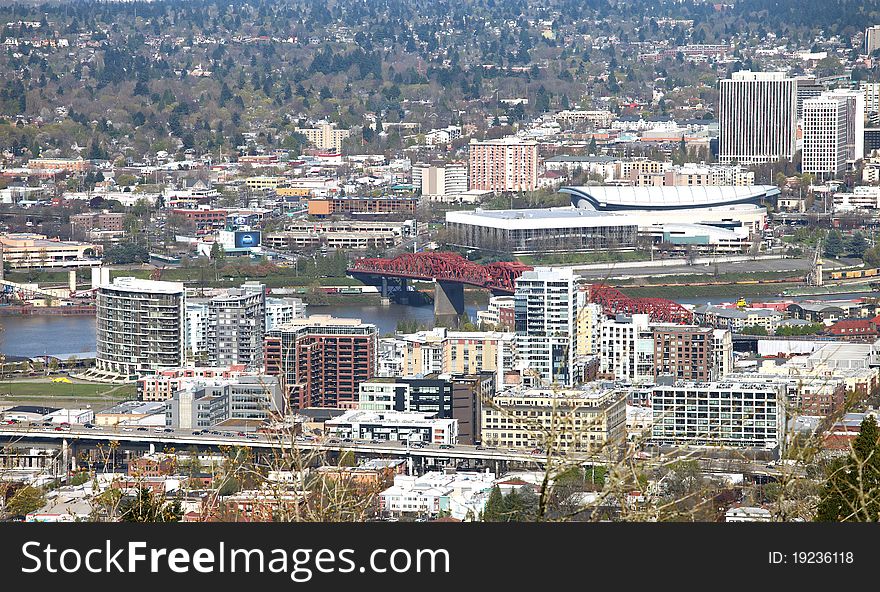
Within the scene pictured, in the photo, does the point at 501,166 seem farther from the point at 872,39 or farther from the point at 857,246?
the point at 872,39

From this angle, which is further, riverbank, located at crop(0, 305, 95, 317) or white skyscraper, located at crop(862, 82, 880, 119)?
white skyscraper, located at crop(862, 82, 880, 119)

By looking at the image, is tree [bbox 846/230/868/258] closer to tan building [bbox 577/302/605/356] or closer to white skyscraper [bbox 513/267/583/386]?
white skyscraper [bbox 513/267/583/386]

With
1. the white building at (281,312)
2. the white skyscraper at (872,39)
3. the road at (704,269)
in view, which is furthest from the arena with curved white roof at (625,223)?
the white skyscraper at (872,39)

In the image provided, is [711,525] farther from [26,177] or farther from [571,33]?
[571,33]

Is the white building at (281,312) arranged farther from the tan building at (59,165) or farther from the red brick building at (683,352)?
A: the tan building at (59,165)

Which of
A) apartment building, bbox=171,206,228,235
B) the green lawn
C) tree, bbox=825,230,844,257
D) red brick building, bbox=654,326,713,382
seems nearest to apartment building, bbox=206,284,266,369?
the green lawn

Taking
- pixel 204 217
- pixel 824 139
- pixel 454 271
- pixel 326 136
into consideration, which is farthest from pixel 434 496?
pixel 326 136
